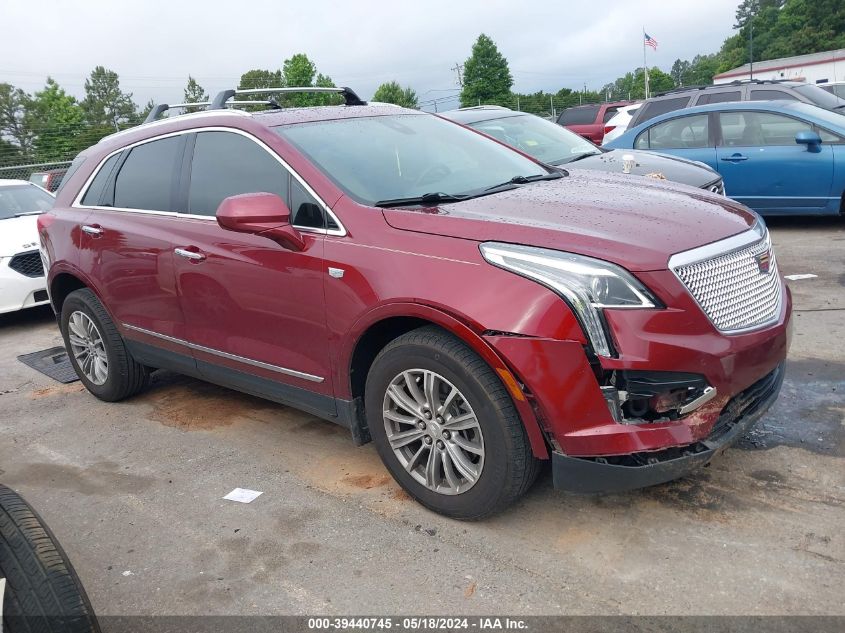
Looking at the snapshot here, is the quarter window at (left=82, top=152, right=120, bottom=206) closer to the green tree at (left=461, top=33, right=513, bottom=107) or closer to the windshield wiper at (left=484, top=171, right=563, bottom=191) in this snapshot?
the windshield wiper at (left=484, top=171, right=563, bottom=191)

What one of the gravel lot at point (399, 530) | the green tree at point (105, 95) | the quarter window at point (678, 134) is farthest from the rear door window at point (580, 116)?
the green tree at point (105, 95)

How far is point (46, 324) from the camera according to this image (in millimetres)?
7910

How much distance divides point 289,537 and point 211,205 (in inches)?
71.8

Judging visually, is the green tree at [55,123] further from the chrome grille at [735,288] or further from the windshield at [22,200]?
the chrome grille at [735,288]

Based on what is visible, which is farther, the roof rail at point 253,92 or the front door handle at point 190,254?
the roof rail at point 253,92

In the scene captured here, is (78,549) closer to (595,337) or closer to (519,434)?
(519,434)

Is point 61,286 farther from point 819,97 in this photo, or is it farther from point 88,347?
point 819,97

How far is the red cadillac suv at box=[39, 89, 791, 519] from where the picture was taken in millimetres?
2646

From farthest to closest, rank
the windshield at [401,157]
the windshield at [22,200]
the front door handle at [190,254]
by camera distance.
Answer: the windshield at [22,200]
the front door handle at [190,254]
the windshield at [401,157]

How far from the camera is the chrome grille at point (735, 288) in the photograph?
2736mm

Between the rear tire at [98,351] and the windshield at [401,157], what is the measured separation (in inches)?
79.6

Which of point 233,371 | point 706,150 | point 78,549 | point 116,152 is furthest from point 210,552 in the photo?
point 706,150

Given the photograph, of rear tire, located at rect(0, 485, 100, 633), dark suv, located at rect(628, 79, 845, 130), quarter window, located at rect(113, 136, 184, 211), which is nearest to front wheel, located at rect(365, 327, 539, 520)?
rear tire, located at rect(0, 485, 100, 633)

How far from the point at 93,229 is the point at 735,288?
381cm
